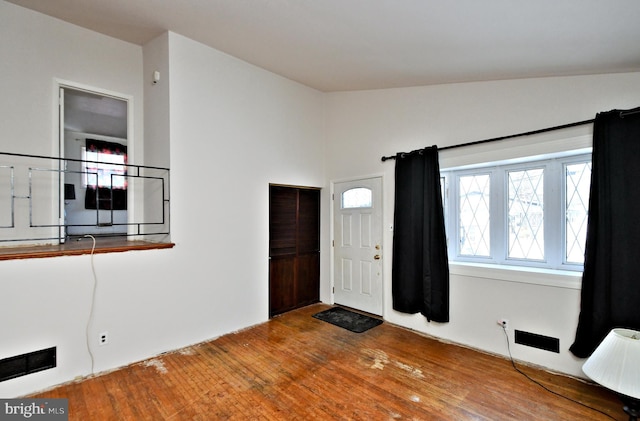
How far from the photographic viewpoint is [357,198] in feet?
14.6

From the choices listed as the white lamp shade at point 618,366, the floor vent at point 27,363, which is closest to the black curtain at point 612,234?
the white lamp shade at point 618,366

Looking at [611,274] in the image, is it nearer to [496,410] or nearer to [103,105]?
[496,410]

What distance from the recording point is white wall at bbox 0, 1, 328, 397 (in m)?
2.54

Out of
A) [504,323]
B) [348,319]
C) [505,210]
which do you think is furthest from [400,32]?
[348,319]

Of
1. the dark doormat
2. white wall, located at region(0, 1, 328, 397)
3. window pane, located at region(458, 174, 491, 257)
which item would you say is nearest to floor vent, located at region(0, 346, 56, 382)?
white wall, located at region(0, 1, 328, 397)

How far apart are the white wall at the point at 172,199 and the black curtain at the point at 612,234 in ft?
11.3

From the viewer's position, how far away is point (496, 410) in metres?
2.22

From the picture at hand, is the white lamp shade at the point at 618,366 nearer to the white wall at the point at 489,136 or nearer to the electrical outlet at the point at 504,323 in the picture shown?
the white wall at the point at 489,136

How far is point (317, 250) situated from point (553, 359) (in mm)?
3194

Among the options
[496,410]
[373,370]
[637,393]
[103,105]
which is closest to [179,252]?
[373,370]

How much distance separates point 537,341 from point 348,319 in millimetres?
2151

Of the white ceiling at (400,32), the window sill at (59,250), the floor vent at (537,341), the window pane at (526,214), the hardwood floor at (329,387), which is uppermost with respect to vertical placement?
the white ceiling at (400,32)

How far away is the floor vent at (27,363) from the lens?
7.69 ft

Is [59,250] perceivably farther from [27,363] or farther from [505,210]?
[505,210]
